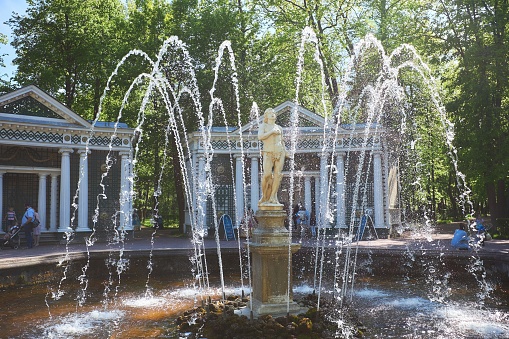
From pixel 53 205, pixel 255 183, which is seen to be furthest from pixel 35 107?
pixel 255 183

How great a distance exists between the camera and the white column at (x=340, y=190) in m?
23.3

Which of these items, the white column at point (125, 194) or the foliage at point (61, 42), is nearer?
the white column at point (125, 194)

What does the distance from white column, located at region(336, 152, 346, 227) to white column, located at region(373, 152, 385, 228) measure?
155cm

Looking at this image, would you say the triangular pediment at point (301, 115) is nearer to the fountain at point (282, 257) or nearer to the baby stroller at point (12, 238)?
the fountain at point (282, 257)

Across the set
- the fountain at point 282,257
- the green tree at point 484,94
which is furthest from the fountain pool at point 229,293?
the green tree at point 484,94

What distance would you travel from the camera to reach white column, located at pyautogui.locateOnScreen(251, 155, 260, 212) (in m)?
23.8

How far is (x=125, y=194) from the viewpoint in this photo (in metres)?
23.1

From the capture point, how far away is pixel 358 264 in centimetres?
1467

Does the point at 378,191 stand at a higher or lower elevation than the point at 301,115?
lower

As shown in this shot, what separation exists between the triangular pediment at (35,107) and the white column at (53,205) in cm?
292

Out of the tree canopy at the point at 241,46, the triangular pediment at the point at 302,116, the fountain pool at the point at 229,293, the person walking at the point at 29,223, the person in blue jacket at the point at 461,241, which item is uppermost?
the tree canopy at the point at 241,46

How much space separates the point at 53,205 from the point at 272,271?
17698 millimetres

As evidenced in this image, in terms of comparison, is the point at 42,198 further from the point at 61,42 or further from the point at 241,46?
the point at 241,46

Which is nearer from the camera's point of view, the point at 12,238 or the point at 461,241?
the point at 461,241
